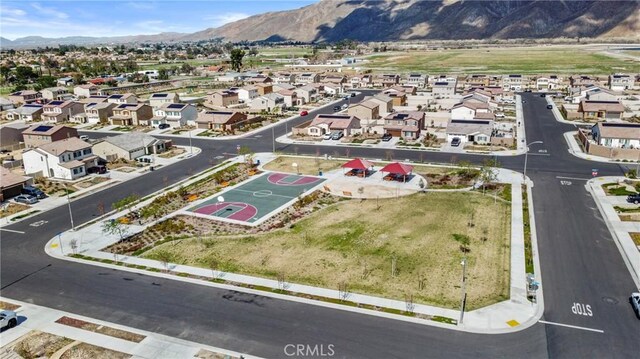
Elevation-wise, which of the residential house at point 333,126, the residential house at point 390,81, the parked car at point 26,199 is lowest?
the parked car at point 26,199

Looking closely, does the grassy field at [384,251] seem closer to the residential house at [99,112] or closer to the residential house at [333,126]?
the residential house at [333,126]

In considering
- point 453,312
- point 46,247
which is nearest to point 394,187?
point 453,312

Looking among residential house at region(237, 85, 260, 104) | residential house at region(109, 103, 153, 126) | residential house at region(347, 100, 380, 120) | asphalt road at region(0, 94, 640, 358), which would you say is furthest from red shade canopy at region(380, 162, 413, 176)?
residential house at region(237, 85, 260, 104)

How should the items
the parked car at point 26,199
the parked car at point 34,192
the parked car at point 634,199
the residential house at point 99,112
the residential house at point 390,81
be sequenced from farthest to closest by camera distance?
the residential house at point 390,81 → the residential house at point 99,112 → the parked car at point 34,192 → the parked car at point 26,199 → the parked car at point 634,199

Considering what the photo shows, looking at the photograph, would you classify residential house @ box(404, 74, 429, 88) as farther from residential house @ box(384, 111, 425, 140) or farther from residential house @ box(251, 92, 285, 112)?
residential house @ box(384, 111, 425, 140)

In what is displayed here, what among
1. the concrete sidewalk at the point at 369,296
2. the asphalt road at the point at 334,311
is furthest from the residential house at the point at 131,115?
the concrete sidewalk at the point at 369,296

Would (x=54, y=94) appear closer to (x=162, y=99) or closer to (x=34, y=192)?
(x=162, y=99)
